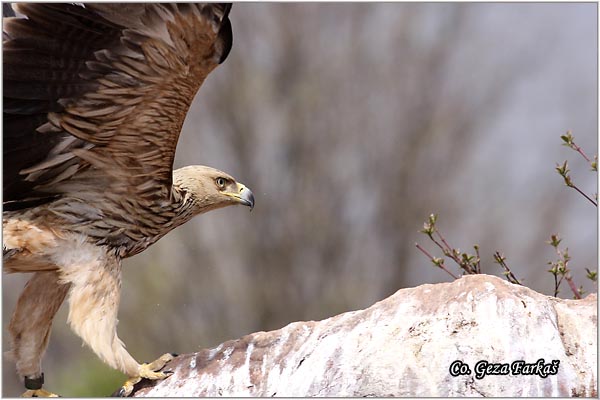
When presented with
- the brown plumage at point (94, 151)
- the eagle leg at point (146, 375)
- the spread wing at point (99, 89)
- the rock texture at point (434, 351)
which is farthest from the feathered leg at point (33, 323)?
the rock texture at point (434, 351)

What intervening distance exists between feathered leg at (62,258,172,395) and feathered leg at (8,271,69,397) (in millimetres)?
307

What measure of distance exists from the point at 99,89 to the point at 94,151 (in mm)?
536

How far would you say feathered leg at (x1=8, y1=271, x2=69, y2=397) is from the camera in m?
6.14

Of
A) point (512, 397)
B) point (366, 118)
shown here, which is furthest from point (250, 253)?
point (512, 397)

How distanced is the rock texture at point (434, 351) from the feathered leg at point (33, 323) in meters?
0.92

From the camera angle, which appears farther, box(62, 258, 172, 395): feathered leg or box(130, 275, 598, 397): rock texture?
box(62, 258, 172, 395): feathered leg

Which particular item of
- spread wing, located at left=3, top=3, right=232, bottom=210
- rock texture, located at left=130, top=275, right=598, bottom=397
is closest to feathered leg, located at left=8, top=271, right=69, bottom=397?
spread wing, located at left=3, top=3, right=232, bottom=210

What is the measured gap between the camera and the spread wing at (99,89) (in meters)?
5.27

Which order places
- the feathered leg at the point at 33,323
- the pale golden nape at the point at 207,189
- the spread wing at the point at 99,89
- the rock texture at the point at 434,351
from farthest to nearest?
the pale golden nape at the point at 207,189 → the feathered leg at the point at 33,323 → the spread wing at the point at 99,89 → the rock texture at the point at 434,351

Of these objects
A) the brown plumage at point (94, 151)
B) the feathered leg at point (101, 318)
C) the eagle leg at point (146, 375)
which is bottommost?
the eagle leg at point (146, 375)

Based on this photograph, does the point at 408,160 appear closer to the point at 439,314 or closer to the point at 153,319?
the point at 153,319

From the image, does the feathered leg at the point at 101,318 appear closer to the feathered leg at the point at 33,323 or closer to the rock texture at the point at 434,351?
the rock texture at the point at 434,351

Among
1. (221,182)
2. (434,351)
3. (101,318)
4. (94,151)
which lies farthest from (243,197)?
(434,351)

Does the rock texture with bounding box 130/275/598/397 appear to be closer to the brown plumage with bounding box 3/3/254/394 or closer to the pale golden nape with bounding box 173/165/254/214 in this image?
the brown plumage with bounding box 3/3/254/394
